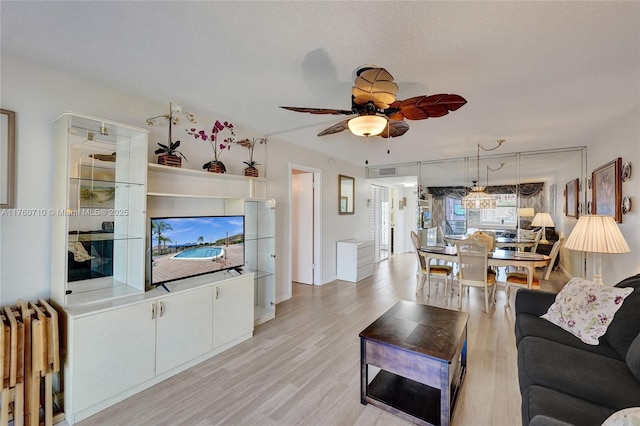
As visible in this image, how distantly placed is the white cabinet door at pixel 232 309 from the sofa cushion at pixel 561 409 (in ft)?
7.82

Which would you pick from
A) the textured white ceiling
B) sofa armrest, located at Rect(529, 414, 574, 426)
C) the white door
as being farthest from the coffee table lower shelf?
the white door

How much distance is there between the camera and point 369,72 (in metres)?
1.53

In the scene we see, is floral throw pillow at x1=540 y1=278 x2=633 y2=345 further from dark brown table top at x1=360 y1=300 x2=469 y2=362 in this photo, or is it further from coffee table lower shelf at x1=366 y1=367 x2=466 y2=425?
coffee table lower shelf at x1=366 y1=367 x2=466 y2=425

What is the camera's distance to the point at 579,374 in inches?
60.8

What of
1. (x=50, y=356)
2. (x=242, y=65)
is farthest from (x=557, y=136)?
(x=50, y=356)

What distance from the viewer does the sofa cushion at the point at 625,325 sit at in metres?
1.75

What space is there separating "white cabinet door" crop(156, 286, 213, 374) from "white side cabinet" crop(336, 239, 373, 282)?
321 centimetres

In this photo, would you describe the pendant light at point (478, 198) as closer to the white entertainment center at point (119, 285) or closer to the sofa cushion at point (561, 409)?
the sofa cushion at point (561, 409)

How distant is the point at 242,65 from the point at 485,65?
1.79m

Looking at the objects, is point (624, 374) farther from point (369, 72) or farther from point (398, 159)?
point (398, 159)

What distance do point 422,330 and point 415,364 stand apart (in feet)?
1.13

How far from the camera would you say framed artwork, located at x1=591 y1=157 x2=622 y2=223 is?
3084 millimetres

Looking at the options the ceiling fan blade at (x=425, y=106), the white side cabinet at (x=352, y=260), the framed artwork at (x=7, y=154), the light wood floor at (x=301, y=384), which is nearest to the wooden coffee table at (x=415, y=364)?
the light wood floor at (x=301, y=384)

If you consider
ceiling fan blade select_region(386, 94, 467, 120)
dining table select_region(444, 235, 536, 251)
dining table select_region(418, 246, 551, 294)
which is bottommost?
dining table select_region(418, 246, 551, 294)
